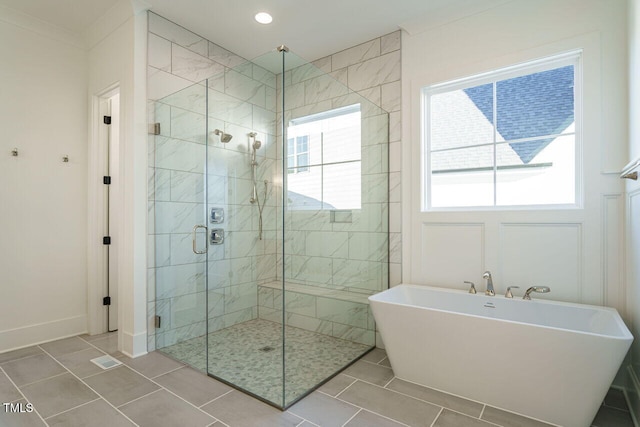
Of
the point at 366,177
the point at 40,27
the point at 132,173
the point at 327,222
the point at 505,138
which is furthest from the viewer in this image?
the point at 40,27

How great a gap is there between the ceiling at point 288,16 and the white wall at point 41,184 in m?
0.33

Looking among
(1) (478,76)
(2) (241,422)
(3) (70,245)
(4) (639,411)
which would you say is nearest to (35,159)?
(3) (70,245)

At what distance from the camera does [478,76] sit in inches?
103

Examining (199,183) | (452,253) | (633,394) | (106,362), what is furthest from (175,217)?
(633,394)

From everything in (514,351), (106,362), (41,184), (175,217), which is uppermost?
(41,184)

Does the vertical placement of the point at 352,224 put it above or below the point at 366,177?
below

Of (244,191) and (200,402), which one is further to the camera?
(244,191)

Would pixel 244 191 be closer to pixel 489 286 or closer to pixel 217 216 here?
pixel 217 216

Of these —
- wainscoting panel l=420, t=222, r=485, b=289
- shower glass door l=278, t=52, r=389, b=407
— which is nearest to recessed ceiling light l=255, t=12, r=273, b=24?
shower glass door l=278, t=52, r=389, b=407

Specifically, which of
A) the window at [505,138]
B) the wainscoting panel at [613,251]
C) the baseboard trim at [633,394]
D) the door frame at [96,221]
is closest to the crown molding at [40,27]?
the door frame at [96,221]

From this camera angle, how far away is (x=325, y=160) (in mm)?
2379

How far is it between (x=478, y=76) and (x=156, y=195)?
2.82 metres

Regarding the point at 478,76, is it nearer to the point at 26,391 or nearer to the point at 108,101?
the point at 108,101

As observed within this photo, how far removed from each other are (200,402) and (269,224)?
1.15 meters
